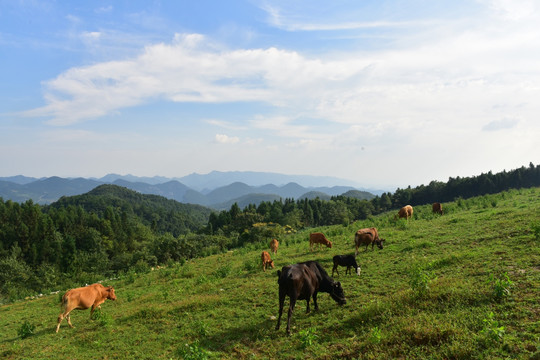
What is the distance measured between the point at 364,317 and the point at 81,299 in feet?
39.0

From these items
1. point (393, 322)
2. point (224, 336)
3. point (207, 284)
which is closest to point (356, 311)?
point (393, 322)

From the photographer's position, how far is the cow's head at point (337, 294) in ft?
29.3

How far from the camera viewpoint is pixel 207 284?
48.7 feet

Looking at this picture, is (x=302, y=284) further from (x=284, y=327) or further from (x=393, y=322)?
(x=393, y=322)

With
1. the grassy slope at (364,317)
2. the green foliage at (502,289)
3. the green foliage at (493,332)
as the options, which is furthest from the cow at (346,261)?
the green foliage at (493,332)

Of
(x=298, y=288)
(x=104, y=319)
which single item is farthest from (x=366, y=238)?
(x=104, y=319)

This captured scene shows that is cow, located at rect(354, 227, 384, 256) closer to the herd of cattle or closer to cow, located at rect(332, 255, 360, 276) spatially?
cow, located at rect(332, 255, 360, 276)

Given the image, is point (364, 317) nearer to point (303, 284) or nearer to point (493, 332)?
point (303, 284)

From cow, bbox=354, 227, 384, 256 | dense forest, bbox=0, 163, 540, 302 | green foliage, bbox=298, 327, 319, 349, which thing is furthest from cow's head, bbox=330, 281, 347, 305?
dense forest, bbox=0, 163, 540, 302

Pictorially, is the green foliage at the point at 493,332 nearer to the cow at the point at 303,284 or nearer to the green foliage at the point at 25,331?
the cow at the point at 303,284

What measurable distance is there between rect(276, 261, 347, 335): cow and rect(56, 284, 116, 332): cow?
9.44 meters

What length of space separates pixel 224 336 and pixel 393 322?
4.89 m

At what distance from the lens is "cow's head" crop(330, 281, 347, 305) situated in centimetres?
892

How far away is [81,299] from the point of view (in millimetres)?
11898
